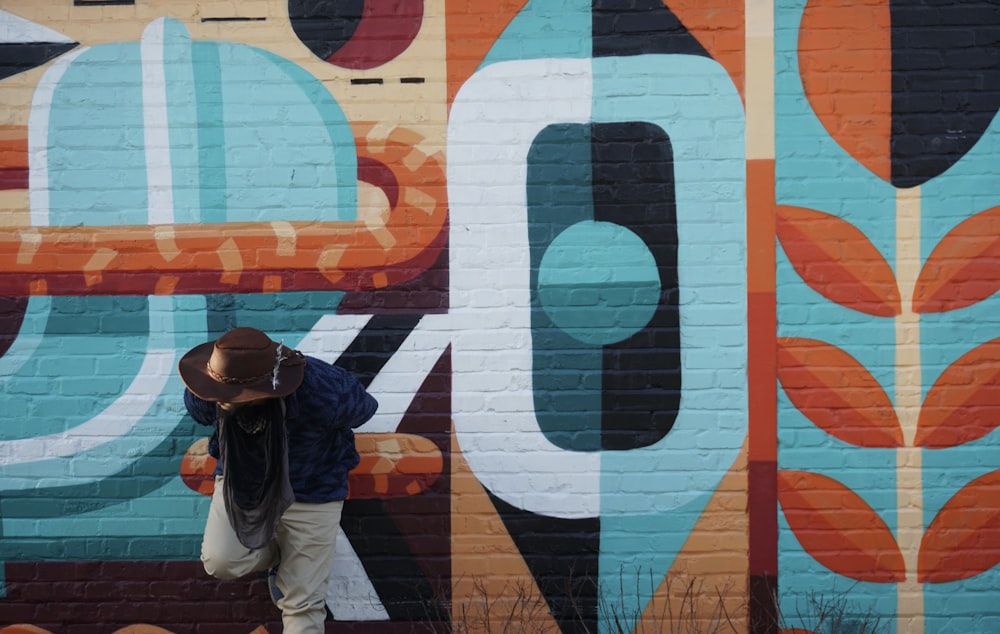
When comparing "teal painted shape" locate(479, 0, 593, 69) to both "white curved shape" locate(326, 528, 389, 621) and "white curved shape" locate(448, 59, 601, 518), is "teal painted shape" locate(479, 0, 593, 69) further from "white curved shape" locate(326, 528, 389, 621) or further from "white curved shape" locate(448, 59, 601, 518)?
"white curved shape" locate(326, 528, 389, 621)

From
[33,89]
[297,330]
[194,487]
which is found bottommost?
[194,487]

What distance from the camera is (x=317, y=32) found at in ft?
13.6

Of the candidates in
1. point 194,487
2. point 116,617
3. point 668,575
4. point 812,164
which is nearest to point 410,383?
point 194,487

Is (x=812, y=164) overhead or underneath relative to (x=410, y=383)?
overhead

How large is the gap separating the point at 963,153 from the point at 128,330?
12.8 feet

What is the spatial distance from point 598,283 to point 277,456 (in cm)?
162

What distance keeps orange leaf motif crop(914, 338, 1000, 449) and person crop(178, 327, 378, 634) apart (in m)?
2.52

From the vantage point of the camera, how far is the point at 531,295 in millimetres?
4133

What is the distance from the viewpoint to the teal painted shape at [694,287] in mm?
4098

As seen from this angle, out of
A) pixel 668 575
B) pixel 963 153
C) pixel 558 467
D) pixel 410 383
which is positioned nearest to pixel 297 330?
pixel 410 383

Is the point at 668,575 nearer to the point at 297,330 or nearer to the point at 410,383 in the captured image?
the point at 410,383

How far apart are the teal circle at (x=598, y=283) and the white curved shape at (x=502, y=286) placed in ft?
0.42

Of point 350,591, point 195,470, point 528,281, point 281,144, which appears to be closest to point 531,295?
point 528,281

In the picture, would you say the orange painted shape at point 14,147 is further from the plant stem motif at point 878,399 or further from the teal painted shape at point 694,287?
the plant stem motif at point 878,399
